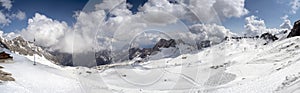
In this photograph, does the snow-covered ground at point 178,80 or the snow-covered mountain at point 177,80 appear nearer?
the snow-covered ground at point 178,80

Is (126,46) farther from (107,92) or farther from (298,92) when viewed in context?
(298,92)

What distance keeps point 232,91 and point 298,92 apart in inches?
646

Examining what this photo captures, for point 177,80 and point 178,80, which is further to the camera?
point 177,80

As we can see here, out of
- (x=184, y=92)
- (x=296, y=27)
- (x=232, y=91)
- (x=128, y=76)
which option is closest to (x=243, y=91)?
(x=232, y=91)

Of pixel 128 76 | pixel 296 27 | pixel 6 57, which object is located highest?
pixel 296 27

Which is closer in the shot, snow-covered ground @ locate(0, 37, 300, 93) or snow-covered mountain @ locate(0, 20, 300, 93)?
snow-covered ground @ locate(0, 37, 300, 93)

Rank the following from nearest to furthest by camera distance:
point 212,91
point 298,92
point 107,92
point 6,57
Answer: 1. point 298,92
2. point 212,91
3. point 107,92
4. point 6,57

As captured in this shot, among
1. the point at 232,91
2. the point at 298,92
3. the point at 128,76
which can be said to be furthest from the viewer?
the point at 128,76

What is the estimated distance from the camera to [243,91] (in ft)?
122

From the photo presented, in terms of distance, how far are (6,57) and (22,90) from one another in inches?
1642

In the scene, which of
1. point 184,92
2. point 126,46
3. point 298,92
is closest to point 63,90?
point 126,46

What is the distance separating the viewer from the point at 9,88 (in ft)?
116

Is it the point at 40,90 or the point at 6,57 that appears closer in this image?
the point at 40,90

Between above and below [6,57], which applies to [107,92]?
below
